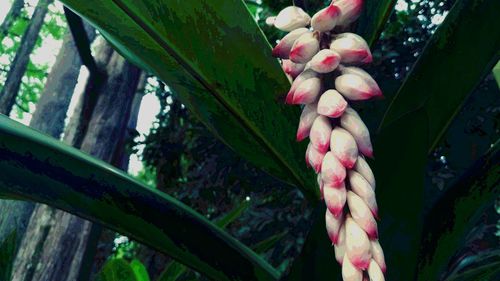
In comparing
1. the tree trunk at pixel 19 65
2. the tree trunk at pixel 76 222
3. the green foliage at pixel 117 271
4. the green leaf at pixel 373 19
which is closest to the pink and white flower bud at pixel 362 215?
the green leaf at pixel 373 19

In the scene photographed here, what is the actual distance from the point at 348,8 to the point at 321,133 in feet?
0.39

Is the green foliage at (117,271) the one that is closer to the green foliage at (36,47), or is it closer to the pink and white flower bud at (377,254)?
the pink and white flower bud at (377,254)

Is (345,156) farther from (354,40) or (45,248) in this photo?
(45,248)

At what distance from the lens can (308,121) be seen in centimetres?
43

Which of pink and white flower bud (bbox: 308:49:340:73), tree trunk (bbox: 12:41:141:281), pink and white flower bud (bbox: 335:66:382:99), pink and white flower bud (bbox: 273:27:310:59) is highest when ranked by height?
pink and white flower bud (bbox: 273:27:310:59)

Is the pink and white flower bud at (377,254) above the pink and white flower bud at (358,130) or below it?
below

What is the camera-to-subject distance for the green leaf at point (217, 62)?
595 millimetres

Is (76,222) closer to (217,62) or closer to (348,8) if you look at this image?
(217,62)

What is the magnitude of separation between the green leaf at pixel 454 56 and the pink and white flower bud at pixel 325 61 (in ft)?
0.73

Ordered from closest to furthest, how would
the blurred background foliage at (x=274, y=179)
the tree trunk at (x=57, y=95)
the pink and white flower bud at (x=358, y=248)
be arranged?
1. the pink and white flower bud at (x=358, y=248)
2. the blurred background foliage at (x=274, y=179)
3. the tree trunk at (x=57, y=95)

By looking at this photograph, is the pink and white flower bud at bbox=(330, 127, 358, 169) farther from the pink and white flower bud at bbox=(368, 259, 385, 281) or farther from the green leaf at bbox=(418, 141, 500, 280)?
the green leaf at bbox=(418, 141, 500, 280)

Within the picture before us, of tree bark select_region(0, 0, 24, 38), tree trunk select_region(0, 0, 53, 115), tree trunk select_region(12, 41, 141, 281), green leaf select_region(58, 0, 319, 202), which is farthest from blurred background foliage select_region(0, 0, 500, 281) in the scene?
tree bark select_region(0, 0, 24, 38)

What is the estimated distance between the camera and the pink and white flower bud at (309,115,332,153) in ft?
1.27

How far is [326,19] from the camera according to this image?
1.45 feet
